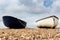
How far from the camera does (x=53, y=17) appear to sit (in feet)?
84.4

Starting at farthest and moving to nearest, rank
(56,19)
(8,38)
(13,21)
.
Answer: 1. (56,19)
2. (13,21)
3. (8,38)

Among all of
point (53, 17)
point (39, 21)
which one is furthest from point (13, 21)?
point (53, 17)

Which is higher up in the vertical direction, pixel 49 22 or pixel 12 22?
pixel 49 22

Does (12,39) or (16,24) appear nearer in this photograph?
(12,39)

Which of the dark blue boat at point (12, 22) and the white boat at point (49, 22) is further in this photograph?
the white boat at point (49, 22)

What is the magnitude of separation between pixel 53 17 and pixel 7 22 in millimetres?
7352

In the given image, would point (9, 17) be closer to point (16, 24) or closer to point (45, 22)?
point (16, 24)

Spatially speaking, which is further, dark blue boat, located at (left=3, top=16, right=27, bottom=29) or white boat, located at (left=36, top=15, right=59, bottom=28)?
white boat, located at (left=36, top=15, right=59, bottom=28)

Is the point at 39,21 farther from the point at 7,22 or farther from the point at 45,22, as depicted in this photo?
the point at 7,22

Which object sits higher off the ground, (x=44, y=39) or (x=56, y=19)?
(x=56, y=19)

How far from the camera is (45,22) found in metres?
25.2

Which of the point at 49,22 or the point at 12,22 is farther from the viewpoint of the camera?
the point at 49,22

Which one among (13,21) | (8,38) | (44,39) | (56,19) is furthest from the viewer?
(56,19)

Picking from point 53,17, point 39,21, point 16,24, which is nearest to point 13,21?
point 16,24
